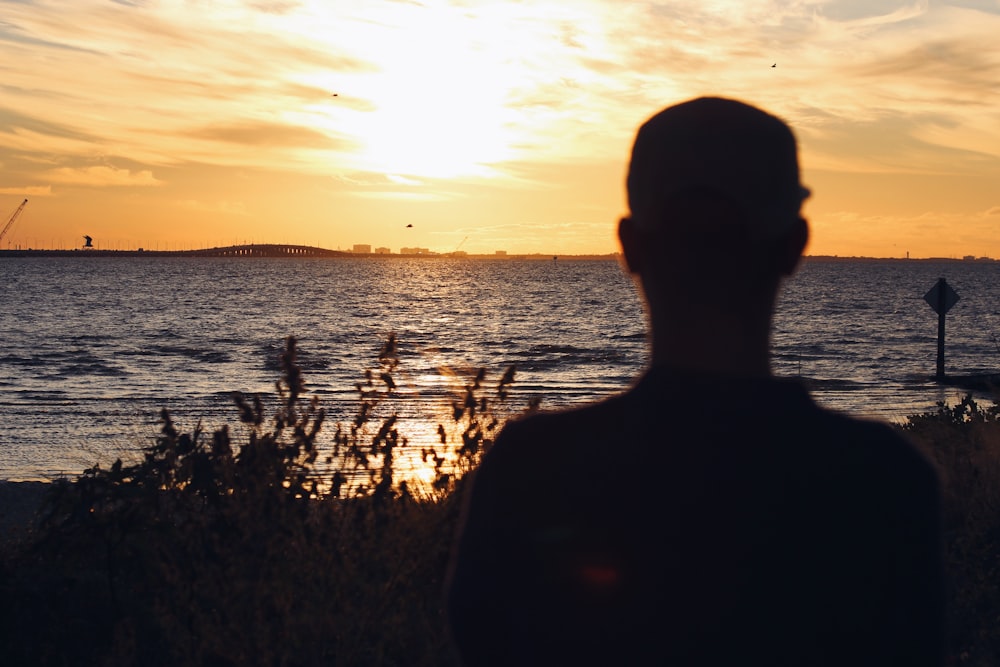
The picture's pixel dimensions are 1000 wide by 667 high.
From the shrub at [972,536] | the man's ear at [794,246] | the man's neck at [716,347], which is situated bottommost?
the shrub at [972,536]

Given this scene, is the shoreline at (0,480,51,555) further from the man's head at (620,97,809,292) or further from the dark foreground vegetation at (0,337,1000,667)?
the man's head at (620,97,809,292)

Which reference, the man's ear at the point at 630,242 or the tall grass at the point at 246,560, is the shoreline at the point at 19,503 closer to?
the tall grass at the point at 246,560

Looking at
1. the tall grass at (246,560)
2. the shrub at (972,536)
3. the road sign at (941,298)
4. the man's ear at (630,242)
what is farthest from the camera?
the road sign at (941,298)

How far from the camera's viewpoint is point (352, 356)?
129ft

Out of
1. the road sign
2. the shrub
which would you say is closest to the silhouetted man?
the shrub

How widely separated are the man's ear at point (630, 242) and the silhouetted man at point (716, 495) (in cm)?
5

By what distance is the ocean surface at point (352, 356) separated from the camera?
20.6 metres

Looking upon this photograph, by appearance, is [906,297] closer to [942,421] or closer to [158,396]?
[158,396]

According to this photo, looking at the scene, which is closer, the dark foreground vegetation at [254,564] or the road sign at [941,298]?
the dark foreground vegetation at [254,564]

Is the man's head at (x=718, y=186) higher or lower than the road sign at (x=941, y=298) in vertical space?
higher

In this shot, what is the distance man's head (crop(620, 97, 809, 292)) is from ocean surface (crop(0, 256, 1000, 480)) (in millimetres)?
68

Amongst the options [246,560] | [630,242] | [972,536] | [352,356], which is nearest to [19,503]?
[246,560]

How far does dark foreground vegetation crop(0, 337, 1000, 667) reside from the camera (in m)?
4.43

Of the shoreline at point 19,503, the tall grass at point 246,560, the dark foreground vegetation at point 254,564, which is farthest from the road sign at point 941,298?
the tall grass at point 246,560
